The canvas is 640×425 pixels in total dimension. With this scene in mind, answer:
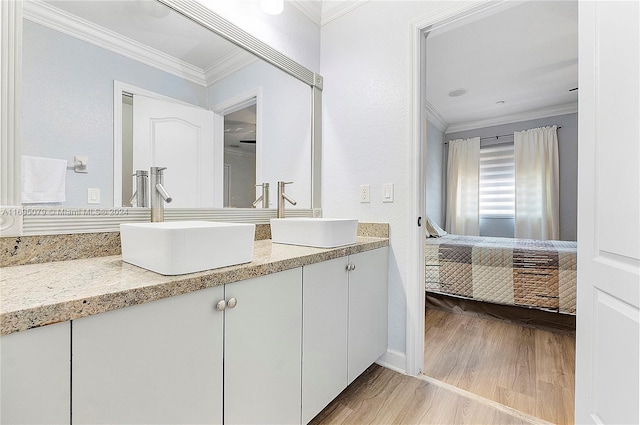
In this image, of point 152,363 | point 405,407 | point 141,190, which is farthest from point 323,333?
point 141,190

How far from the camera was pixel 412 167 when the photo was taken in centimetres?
175

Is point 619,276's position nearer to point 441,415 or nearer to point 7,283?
point 441,415

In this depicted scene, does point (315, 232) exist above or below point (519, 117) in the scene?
below

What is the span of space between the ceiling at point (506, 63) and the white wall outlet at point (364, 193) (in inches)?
39.0

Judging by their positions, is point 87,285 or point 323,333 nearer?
point 87,285

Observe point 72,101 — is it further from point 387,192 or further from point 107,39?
point 387,192

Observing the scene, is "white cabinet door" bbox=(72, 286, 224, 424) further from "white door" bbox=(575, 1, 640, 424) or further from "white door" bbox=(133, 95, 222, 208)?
"white door" bbox=(575, 1, 640, 424)

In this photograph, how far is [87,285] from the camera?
0.75 m

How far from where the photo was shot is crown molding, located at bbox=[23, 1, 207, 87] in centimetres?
103

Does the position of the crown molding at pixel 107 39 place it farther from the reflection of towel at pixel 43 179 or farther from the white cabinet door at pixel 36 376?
the white cabinet door at pixel 36 376

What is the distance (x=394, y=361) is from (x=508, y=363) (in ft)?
2.55

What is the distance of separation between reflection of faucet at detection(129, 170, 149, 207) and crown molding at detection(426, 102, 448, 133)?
13.3ft

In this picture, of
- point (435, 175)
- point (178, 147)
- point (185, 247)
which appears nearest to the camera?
point (185, 247)

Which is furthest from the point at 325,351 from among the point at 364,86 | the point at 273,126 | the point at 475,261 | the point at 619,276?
the point at 475,261
